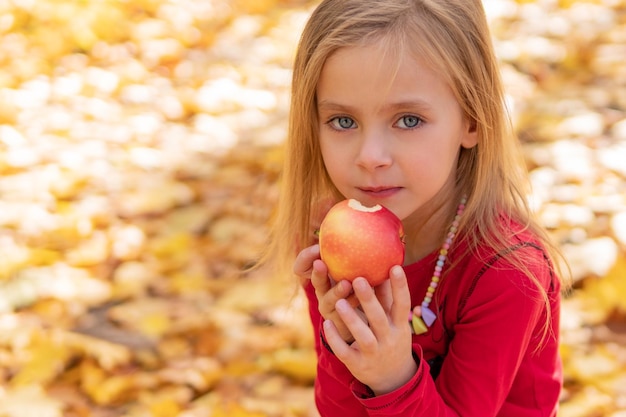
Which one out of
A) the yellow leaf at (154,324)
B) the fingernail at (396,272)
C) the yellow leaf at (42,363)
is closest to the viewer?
the fingernail at (396,272)

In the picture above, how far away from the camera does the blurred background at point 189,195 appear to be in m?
2.16

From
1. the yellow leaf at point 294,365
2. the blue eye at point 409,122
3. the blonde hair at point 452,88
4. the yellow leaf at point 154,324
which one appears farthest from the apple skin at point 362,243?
the yellow leaf at point 154,324

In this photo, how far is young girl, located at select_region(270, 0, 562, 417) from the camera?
1.33 m

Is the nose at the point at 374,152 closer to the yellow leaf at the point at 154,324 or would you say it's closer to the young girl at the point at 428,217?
the young girl at the point at 428,217

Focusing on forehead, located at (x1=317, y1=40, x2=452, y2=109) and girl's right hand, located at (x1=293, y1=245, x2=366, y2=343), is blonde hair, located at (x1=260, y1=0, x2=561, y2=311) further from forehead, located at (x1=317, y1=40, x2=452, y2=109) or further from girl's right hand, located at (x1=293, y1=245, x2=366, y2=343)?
girl's right hand, located at (x1=293, y1=245, x2=366, y2=343)

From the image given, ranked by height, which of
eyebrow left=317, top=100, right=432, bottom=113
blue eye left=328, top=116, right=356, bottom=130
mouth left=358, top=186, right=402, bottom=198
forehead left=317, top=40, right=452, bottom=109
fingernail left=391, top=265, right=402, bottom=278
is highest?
forehead left=317, top=40, right=452, bottom=109

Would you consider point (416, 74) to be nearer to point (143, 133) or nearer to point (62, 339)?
point (62, 339)

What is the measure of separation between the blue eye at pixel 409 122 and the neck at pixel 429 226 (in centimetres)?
26

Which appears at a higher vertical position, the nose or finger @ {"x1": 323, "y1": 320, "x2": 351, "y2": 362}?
the nose

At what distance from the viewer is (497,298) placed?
1.42m

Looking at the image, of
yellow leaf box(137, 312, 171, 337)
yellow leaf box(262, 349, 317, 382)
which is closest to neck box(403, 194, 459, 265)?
yellow leaf box(262, 349, 317, 382)

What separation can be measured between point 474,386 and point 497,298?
0.17m

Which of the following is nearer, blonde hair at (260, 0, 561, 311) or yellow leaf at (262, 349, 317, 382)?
blonde hair at (260, 0, 561, 311)

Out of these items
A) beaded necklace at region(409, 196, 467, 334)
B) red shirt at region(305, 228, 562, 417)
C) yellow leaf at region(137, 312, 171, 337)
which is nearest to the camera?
red shirt at region(305, 228, 562, 417)
